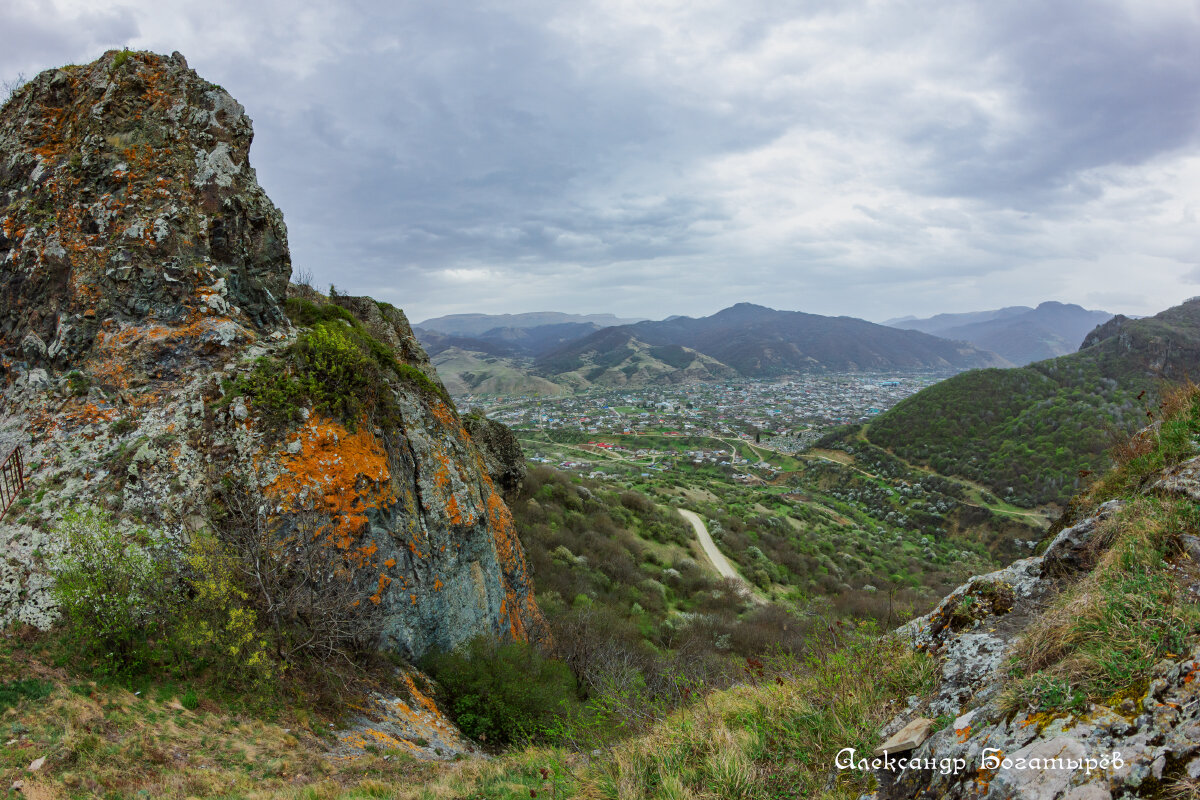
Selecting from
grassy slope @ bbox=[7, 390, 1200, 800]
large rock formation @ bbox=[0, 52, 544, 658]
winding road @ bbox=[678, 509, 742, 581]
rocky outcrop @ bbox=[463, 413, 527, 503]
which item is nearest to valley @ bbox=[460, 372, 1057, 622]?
winding road @ bbox=[678, 509, 742, 581]

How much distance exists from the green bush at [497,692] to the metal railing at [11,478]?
816 centimetres

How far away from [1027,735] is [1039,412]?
3215 inches

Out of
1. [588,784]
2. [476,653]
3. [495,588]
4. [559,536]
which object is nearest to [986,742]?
[588,784]

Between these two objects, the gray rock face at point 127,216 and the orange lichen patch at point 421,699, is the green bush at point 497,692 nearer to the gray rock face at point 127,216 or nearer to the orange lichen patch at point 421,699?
the orange lichen patch at point 421,699

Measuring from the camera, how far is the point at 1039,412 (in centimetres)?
6256

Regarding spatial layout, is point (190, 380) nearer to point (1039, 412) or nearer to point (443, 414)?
point (443, 414)

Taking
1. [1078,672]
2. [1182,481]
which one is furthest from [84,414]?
[1182,481]

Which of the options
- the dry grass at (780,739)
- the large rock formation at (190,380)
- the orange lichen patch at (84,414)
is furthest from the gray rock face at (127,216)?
the dry grass at (780,739)

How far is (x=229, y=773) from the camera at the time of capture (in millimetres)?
6086

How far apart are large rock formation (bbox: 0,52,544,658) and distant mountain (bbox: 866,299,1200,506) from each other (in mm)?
65185

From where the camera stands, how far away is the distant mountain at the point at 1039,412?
53.6 metres

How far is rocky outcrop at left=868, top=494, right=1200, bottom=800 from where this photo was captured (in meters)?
2.17

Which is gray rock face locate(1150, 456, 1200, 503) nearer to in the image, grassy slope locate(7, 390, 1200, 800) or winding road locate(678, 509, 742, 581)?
grassy slope locate(7, 390, 1200, 800)

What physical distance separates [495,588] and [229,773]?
683 centimetres
